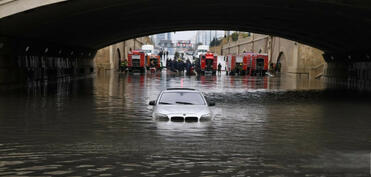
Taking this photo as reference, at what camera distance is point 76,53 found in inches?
2178

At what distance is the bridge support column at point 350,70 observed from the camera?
146 ft

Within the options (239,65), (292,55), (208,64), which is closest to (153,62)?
(208,64)

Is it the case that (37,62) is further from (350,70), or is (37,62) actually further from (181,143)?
(181,143)

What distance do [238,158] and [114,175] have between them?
2.64 m

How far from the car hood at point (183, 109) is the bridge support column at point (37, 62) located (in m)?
18.1

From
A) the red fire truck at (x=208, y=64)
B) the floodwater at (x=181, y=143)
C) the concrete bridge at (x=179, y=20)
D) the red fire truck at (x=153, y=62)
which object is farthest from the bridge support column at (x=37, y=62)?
the red fire truck at (x=153, y=62)

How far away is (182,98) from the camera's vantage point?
54.9 ft

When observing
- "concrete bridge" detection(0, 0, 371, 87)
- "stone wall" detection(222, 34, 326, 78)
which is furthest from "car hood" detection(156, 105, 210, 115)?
"stone wall" detection(222, 34, 326, 78)

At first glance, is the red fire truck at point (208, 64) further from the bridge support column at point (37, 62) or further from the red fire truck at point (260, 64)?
the bridge support column at point (37, 62)

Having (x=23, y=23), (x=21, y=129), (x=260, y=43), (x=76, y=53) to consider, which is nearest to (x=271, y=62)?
(x=260, y=43)

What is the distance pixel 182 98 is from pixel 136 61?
202 ft

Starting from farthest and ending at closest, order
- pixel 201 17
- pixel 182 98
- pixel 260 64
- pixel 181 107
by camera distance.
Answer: pixel 260 64, pixel 201 17, pixel 182 98, pixel 181 107

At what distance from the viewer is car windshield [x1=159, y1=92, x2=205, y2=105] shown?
53.9ft

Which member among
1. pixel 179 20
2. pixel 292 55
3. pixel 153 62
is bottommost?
pixel 153 62
